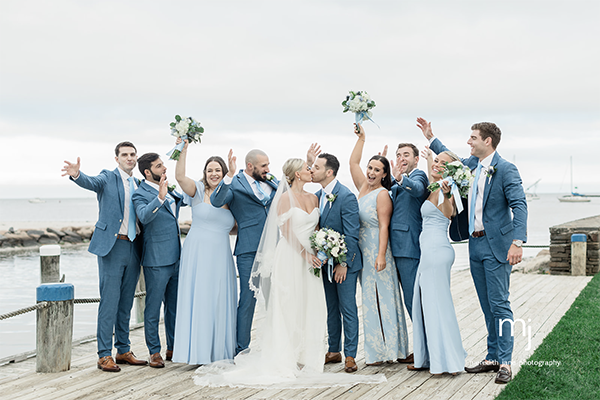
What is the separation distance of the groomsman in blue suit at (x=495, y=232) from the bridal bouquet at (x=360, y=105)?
1.01m

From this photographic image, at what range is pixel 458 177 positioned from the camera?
4480 mm

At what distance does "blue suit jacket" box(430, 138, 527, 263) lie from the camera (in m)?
4.54

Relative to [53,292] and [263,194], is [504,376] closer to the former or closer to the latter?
[263,194]

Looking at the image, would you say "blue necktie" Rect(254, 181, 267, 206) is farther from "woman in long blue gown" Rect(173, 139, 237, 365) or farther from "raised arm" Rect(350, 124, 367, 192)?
"raised arm" Rect(350, 124, 367, 192)

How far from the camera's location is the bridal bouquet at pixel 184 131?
16.3ft

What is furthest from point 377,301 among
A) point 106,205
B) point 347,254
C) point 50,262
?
point 50,262

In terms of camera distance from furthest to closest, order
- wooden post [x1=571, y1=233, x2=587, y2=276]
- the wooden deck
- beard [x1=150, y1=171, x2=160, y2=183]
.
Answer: wooden post [x1=571, y1=233, x2=587, y2=276]
beard [x1=150, y1=171, x2=160, y2=183]
the wooden deck

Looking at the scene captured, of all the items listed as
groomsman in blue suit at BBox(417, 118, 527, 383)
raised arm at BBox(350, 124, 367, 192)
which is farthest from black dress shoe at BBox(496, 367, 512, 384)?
raised arm at BBox(350, 124, 367, 192)

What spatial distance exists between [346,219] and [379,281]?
0.68 m

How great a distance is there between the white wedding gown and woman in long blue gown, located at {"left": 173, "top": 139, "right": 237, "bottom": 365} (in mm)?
237

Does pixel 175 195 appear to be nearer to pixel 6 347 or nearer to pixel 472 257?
pixel 472 257

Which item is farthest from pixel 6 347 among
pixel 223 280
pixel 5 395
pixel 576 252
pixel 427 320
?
pixel 576 252

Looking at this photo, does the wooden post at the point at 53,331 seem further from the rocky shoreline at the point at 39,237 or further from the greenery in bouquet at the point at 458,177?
the rocky shoreline at the point at 39,237

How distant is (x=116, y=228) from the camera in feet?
16.6
